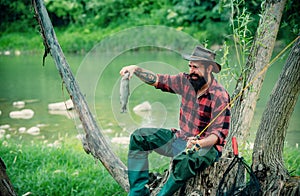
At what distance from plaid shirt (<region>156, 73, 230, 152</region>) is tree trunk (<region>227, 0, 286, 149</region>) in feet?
2.10

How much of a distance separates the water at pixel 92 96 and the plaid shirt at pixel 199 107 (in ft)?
0.47

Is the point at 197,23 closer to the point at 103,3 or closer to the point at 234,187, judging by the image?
the point at 103,3

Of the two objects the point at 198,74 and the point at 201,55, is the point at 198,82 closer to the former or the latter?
the point at 198,74

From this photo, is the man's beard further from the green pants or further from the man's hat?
the green pants

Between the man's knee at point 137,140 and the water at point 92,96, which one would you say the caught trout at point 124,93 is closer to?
the man's knee at point 137,140

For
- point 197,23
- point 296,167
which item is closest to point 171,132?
point 296,167

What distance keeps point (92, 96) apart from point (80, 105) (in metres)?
5.41

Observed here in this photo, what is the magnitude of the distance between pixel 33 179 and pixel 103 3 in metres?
15.0

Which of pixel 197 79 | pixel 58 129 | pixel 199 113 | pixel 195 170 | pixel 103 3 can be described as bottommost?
pixel 58 129

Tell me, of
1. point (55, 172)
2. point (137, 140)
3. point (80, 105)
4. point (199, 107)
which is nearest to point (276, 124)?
point (199, 107)

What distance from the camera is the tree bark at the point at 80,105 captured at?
4.02 m

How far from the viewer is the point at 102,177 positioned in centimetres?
464

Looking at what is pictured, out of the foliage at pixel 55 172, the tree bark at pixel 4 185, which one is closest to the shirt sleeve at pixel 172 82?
the foliage at pixel 55 172

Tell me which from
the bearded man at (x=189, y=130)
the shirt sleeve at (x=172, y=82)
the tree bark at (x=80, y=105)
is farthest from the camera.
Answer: the tree bark at (x=80, y=105)
